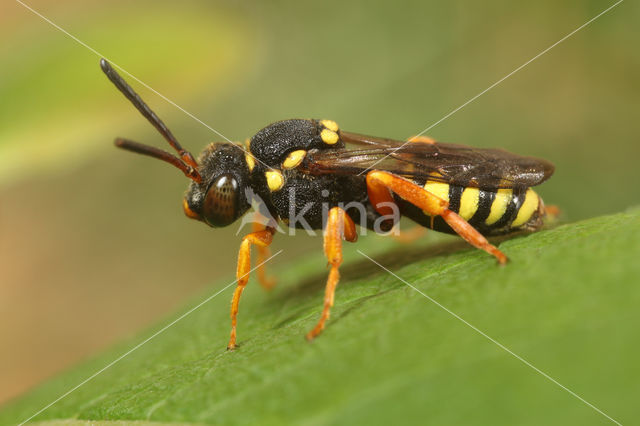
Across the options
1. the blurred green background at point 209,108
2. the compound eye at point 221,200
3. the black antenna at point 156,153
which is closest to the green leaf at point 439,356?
the compound eye at point 221,200

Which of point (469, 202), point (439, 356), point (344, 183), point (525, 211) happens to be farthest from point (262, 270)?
point (439, 356)

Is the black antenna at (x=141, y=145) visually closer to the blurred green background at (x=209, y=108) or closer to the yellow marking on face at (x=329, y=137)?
the blurred green background at (x=209, y=108)

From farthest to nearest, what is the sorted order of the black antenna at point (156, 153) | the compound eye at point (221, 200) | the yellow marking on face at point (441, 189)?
the compound eye at point (221, 200)
the yellow marking on face at point (441, 189)
the black antenna at point (156, 153)

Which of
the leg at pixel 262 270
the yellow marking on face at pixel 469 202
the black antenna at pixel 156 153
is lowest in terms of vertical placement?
the leg at pixel 262 270

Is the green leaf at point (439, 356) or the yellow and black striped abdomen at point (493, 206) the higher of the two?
the green leaf at point (439, 356)

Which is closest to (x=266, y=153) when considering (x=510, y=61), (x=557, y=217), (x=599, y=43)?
(x=557, y=217)

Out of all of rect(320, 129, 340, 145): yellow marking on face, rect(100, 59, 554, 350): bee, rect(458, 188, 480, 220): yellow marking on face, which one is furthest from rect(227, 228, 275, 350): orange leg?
rect(458, 188, 480, 220): yellow marking on face

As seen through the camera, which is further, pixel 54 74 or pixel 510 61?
pixel 510 61

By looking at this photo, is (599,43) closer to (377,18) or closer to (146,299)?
(377,18)
